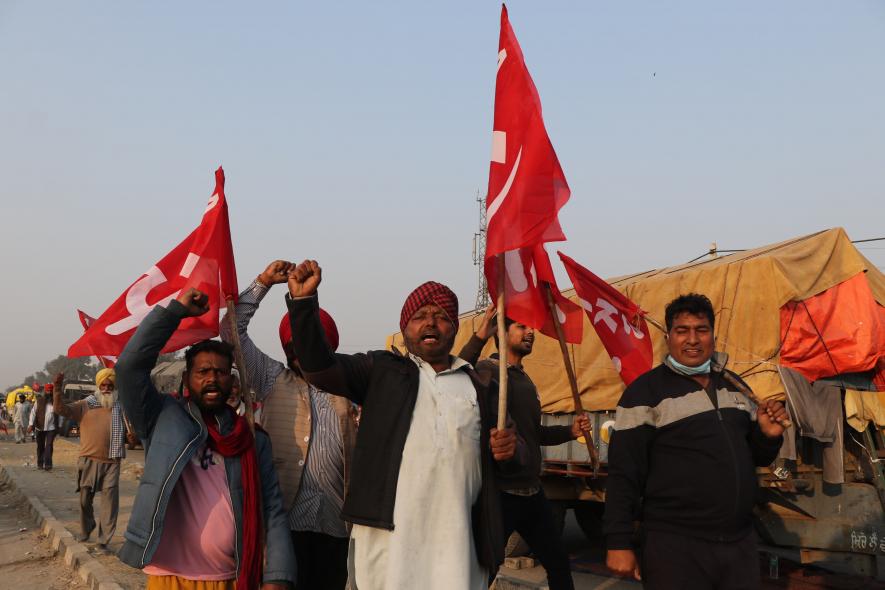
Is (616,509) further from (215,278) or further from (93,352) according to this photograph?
(93,352)

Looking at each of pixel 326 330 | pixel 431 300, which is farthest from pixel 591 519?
pixel 431 300

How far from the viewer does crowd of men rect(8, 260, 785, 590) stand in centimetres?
289

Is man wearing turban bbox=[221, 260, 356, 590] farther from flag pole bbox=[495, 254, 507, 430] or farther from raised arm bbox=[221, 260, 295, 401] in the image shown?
flag pole bbox=[495, 254, 507, 430]

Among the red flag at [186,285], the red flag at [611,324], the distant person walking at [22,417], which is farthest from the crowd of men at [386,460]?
the distant person walking at [22,417]

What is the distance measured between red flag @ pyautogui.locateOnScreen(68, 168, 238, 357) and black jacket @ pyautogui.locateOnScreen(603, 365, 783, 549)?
197 centimetres

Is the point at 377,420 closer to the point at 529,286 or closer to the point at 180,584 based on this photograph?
the point at 180,584

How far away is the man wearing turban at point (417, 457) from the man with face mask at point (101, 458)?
21.9ft

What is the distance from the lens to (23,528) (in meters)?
11.4

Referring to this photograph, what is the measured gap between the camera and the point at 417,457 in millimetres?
2893

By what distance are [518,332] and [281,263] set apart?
2.31m

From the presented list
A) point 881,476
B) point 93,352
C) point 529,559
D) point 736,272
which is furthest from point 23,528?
point 881,476

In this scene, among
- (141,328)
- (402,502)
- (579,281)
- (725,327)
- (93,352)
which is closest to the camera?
(402,502)

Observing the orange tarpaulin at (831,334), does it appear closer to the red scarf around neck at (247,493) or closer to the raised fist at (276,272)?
the raised fist at (276,272)

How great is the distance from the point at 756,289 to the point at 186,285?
4.99 meters
